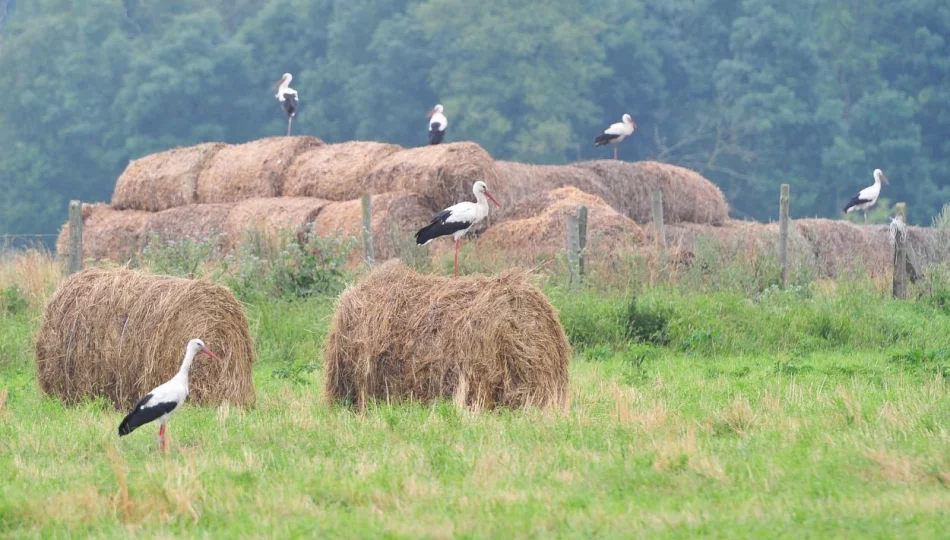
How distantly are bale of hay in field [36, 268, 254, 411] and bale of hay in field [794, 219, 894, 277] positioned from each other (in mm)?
12780

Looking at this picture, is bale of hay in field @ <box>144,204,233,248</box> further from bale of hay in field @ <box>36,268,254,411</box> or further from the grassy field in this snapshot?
→ bale of hay in field @ <box>36,268,254,411</box>

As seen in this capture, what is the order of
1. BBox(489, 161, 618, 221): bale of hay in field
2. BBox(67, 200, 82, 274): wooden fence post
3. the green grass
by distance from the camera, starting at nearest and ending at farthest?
the green grass, BBox(67, 200, 82, 274): wooden fence post, BBox(489, 161, 618, 221): bale of hay in field

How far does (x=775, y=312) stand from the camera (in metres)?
17.0

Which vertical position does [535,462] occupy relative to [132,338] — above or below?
below

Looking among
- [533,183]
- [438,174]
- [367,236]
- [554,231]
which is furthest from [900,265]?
[533,183]

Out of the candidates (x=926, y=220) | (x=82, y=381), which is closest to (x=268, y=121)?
(x=926, y=220)

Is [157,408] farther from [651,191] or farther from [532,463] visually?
[651,191]

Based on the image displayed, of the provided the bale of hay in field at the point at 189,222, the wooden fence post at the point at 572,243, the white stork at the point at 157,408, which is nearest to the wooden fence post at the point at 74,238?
the bale of hay in field at the point at 189,222

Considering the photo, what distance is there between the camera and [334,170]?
24.1 meters

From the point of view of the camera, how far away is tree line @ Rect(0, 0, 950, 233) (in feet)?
165

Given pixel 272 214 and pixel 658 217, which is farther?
pixel 272 214

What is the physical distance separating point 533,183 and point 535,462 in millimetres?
16624

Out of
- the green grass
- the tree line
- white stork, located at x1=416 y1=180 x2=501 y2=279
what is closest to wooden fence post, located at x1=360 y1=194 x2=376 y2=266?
white stork, located at x1=416 y1=180 x2=501 y2=279

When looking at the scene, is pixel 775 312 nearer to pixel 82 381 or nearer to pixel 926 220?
pixel 82 381
